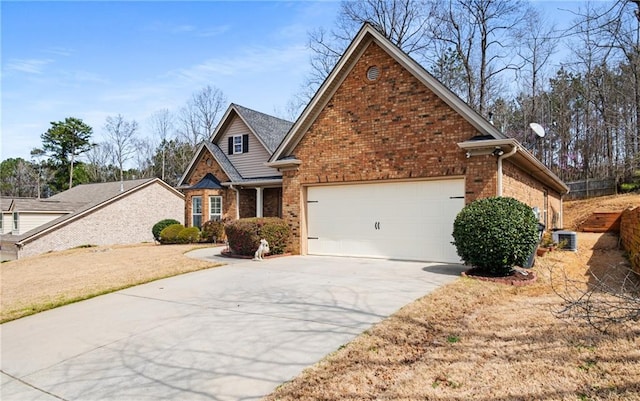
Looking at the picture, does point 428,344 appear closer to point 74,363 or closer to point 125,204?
point 74,363

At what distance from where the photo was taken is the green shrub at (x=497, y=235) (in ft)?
27.0

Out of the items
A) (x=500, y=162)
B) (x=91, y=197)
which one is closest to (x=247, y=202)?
(x=500, y=162)

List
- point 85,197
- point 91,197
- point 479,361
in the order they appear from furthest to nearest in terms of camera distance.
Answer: point 85,197 < point 91,197 < point 479,361

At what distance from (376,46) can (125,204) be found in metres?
20.3

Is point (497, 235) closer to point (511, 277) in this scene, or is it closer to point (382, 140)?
point (511, 277)

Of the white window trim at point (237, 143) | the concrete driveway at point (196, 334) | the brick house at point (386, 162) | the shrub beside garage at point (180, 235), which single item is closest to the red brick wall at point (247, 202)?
the white window trim at point (237, 143)

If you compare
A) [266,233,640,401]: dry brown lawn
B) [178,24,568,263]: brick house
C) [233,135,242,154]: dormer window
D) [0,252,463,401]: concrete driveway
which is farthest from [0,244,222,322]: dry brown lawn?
[233,135,242,154]: dormer window

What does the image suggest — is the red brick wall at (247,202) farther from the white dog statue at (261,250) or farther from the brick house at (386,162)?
the white dog statue at (261,250)

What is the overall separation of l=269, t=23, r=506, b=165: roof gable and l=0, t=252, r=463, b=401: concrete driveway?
4068 mm

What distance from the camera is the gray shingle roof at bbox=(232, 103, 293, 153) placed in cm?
2026

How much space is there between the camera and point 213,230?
63.0ft

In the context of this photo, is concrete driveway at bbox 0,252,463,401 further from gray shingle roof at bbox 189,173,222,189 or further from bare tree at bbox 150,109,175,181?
bare tree at bbox 150,109,175,181

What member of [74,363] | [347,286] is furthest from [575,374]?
[74,363]

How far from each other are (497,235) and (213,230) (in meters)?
14.1
